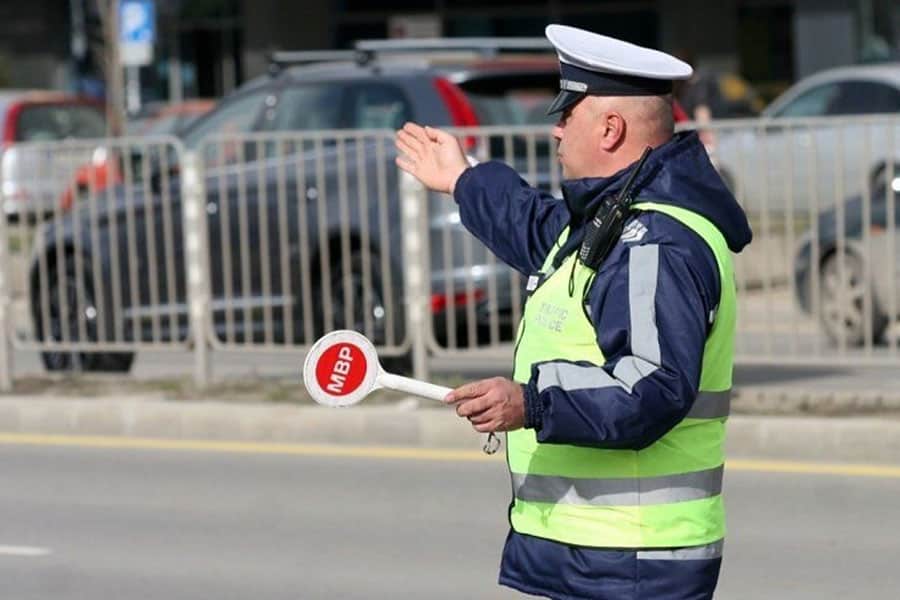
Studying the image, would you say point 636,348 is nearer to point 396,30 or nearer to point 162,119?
point 162,119

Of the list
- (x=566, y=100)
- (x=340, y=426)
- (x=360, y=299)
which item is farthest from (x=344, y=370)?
(x=360, y=299)

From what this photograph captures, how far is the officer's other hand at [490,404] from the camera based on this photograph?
3314 mm

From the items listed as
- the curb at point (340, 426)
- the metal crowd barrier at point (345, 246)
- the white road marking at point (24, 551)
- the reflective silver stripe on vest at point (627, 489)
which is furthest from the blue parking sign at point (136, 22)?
the reflective silver stripe on vest at point (627, 489)

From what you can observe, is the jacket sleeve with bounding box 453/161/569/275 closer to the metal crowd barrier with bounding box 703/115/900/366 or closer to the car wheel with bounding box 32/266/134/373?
the metal crowd barrier with bounding box 703/115/900/366

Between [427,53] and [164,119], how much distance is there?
1098 cm

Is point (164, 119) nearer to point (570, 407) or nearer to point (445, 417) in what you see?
point (445, 417)

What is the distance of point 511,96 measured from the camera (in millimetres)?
11625

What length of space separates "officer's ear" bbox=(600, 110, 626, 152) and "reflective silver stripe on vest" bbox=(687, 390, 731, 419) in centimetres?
46

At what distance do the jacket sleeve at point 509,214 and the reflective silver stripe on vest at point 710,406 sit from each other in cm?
53

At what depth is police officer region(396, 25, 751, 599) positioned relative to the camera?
11.1 feet

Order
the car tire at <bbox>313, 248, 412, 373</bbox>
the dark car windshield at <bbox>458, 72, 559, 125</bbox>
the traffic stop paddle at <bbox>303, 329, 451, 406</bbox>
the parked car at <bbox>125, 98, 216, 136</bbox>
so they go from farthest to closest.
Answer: the parked car at <bbox>125, 98, 216, 136</bbox>
the dark car windshield at <bbox>458, 72, 559, 125</bbox>
the car tire at <bbox>313, 248, 412, 373</bbox>
the traffic stop paddle at <bbox>303, 329, 451, 406</bbox>

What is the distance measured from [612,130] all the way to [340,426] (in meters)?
6.37

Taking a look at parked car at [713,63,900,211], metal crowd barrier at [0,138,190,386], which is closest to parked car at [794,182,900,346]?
parked car at [713,63,900,211]

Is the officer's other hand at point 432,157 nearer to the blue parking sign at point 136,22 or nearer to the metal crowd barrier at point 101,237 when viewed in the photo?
the metal crowd barrier at point 101,237
